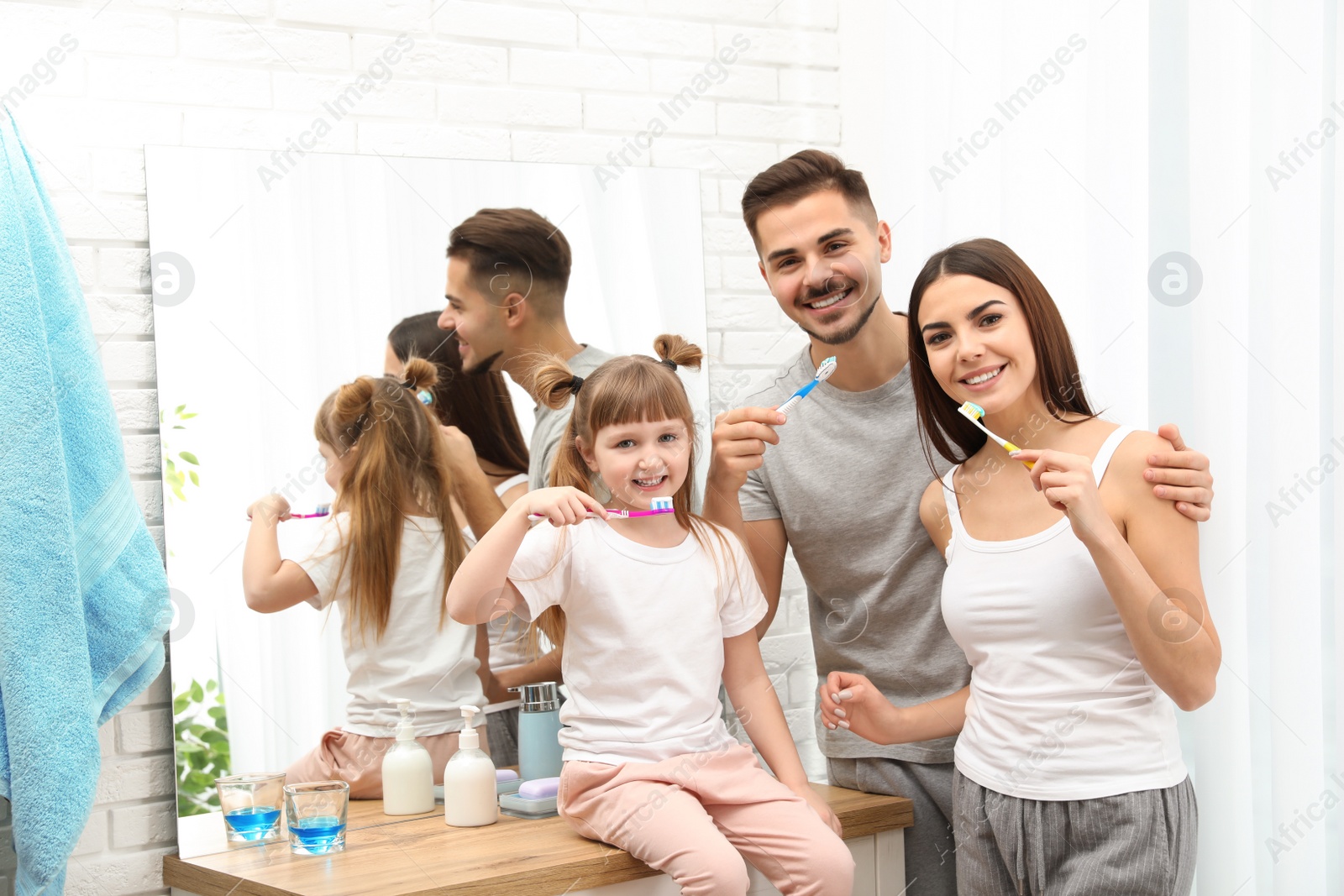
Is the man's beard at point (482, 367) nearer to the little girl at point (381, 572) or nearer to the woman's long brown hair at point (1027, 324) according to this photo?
the little girl at point (381, 572)

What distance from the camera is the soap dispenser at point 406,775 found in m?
1.60

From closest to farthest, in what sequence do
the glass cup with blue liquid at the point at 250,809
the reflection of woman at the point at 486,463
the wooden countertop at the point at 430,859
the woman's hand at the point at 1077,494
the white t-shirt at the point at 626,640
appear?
the woman's hand at the point at 1077,494
the wooden countertop at the point at 430,859
the white t-shirt at the point at 626,640
the glass cup with blue liquid at the point at 250,809
the reflection of woman at the point at 486,463

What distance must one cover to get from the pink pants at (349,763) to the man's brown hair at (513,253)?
657mm

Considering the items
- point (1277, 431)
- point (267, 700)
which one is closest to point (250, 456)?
point (267, 700)

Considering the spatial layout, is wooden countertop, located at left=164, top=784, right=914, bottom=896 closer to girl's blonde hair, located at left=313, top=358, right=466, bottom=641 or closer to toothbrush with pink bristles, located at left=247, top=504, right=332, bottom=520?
girl's blonde hair, located at left=313, top=358, right=466, bottom=641

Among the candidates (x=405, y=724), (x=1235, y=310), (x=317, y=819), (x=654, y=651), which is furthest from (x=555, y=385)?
(x=1235, y=310)

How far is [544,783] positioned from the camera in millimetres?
1619

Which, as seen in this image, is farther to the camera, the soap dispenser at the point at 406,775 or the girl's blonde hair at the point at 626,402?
the soap dispenser at the point at 406,775

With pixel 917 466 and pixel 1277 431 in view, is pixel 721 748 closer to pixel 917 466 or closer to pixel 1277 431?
pixel 917 466

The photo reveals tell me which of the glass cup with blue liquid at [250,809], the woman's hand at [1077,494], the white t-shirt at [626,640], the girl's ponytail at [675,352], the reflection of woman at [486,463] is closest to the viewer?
the woman's hand at [1077,494]

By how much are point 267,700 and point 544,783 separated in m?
0.38

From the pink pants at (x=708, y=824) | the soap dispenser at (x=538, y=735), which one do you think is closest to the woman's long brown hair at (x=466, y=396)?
the soap dispenser at (x=538, y=735)

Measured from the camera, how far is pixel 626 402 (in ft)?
4.70

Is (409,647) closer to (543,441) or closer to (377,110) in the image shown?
(543,441)
